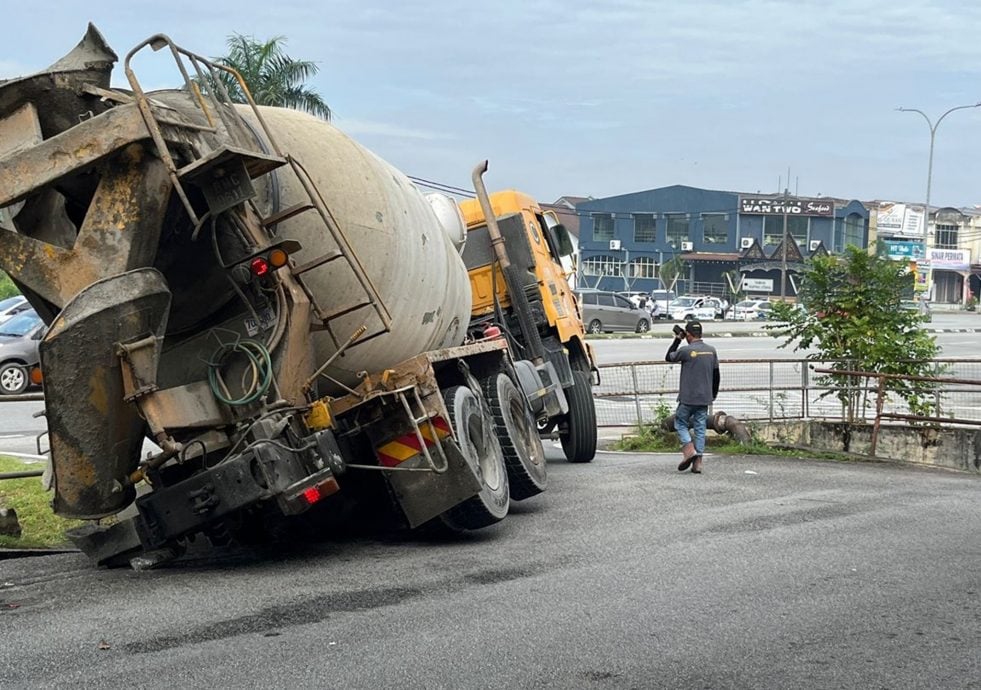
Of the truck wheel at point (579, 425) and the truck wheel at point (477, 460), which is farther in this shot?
the truck wheel at point (579, 425)

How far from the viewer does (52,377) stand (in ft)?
23.2

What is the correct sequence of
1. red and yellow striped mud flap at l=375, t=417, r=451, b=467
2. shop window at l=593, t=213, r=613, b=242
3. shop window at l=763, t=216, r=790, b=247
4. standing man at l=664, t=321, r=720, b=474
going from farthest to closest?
shop window at l=593, t=213, r=613, b=242 < shop window at l=763, t=216, r=790, b=247 < standing man at l=664, t=321, r=720, b=474 < red and yellow striped mud flap at l=375, t=417, r=451, b=467

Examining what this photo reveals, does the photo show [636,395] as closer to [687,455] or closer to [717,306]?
[687,455]

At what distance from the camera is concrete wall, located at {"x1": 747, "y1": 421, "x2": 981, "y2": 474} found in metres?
15.2

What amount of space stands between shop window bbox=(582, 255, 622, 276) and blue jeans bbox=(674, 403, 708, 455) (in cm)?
7444

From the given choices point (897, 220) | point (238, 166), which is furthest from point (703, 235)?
point (238, 166)

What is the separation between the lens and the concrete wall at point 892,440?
50.0 ft

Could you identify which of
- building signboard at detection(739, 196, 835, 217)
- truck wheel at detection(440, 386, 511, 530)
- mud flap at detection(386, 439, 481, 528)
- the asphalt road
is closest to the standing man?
the asphalt road

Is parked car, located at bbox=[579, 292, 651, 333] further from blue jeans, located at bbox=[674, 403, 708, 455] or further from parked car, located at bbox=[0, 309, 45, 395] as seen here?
blue jeans, located at bbox=[674, 403, 708, 455]

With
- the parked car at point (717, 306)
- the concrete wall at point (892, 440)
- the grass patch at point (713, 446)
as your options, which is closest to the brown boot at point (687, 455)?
the grass patch at point (713, 446)

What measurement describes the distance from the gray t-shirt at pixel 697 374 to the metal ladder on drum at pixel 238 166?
5.63m

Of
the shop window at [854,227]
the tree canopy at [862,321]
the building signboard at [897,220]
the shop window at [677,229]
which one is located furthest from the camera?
the building signboard at [897,220]

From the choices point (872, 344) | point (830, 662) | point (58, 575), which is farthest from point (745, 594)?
point (872, 344)

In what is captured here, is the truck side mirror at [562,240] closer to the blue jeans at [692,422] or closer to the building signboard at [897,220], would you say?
the blue jeans at [692,422]
